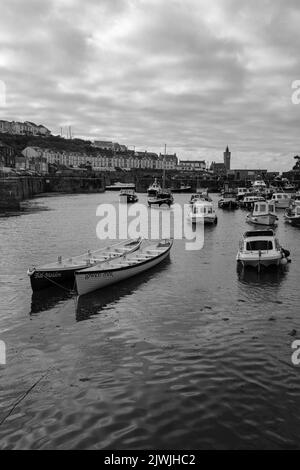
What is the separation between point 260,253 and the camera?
27.4m

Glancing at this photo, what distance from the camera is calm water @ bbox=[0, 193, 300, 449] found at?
33.9 feet

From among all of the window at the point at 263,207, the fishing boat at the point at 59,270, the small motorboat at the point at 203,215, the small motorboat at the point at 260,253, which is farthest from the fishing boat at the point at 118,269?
the window at the point at 263,207

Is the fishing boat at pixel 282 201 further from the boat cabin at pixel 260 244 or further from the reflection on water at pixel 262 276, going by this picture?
the reflection on water at pixel 262 276

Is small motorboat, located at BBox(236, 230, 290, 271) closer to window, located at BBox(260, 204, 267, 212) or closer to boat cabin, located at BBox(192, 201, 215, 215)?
boat cabin, located at BBox(192, 201, 215, 215)

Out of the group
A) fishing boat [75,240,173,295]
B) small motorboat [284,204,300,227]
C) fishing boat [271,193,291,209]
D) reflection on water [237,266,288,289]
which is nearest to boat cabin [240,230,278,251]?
reflection on water [237,266,288,289]

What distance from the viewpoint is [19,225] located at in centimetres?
5059

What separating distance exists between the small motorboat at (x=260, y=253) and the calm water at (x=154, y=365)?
5.01ft

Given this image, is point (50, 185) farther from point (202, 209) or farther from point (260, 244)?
point (260, 244)

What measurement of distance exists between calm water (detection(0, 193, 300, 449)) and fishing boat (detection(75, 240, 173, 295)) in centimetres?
55

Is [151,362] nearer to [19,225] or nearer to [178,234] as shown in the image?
[178,234]

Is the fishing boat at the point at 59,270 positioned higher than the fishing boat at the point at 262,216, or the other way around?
the fishing boat at the point at 262,216

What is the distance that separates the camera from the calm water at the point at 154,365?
33.9ft

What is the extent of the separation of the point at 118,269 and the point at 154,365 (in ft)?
34.9

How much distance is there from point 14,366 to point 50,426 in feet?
12.3
